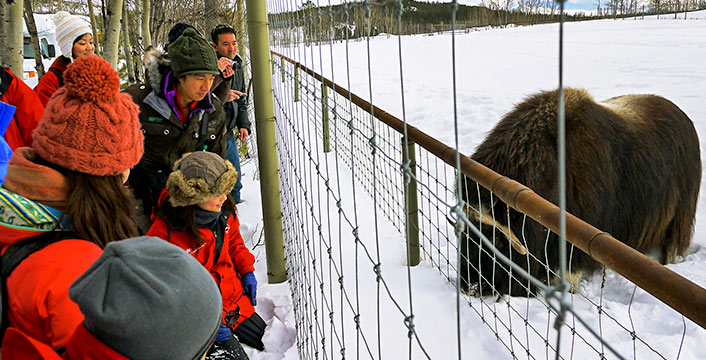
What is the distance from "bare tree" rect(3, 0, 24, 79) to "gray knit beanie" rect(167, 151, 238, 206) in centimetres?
302

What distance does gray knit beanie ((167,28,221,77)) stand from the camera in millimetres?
2439

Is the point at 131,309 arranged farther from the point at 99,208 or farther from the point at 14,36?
the point at 14,36

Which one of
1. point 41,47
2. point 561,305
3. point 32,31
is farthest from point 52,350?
point 41,47

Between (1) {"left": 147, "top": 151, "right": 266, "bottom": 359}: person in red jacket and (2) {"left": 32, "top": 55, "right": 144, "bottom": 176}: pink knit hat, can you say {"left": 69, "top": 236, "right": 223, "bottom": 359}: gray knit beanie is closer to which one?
(2) {"left": 32, "top": 55, "right": 144, "bottom": 176}: pink knit hat

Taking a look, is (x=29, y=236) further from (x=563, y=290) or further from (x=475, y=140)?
(x=475, y=140)

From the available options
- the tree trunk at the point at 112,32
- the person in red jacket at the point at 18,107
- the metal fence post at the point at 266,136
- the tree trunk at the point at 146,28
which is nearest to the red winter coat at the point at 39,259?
the person in red jacket at the point at 18,107

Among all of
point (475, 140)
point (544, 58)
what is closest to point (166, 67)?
point (475, 140)

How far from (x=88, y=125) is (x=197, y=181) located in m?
0.72

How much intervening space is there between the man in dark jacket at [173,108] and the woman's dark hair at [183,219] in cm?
60

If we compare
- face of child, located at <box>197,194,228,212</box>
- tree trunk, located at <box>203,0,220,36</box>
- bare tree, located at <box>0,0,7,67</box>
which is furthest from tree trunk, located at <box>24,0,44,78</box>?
face of child, located at <box>197,194,228,212</box>

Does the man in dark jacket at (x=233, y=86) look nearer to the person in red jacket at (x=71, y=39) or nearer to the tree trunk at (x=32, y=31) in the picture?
the person in red jacket at (x=71, y=39)

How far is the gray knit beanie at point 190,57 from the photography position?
2.44 m

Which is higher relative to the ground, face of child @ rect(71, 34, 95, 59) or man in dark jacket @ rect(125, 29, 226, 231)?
face of child @ rect(71, 34, 95, 59)

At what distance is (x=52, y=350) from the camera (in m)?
0.86
